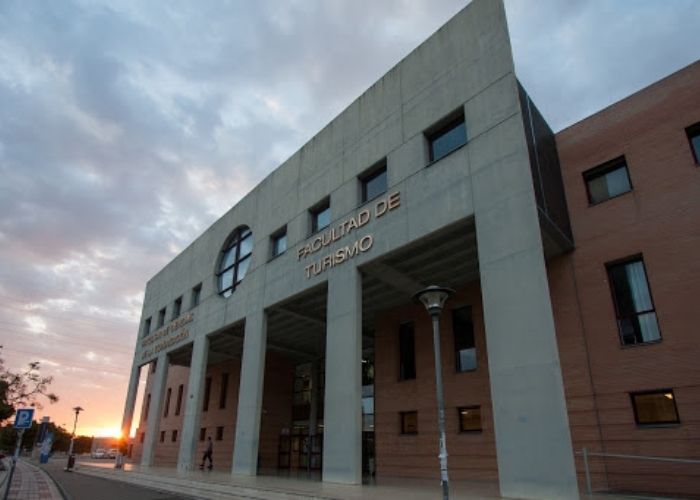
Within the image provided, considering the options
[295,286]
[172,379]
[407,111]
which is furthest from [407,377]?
[172,379]

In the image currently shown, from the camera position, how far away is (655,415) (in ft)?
37.3

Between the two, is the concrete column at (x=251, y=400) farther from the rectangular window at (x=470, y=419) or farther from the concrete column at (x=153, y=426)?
the concrete column at (x=153, y=426)

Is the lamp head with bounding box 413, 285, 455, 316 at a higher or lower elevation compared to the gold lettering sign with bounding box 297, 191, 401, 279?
lower

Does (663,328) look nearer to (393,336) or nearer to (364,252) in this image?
(364,252)

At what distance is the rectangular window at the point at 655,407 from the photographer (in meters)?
11.1

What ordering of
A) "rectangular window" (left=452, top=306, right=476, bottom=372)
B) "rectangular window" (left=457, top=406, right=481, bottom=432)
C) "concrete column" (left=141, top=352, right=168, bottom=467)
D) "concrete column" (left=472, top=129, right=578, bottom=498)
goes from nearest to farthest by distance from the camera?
1. "concrete column" (left=472, top=129, right=578, bottom=498)
2. "rectangular window" (left=457, top=406, right=481, bottom=432)
3. "rectangular window" (left=452, top=306, right=476, bottom=372)
4. "concrete column" (left=141, top=352, right=168, bottom=467)

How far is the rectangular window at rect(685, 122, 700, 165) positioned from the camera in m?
12.3

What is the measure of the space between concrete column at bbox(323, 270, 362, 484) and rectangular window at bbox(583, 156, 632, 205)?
762 cm

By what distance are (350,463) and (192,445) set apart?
1188cm

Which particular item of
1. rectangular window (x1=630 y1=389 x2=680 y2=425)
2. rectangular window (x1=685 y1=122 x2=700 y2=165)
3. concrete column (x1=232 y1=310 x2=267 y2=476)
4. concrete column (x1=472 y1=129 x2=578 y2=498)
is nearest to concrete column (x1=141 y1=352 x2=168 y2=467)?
concrete column (x1=232 y1=310 x2=267 y2=476)

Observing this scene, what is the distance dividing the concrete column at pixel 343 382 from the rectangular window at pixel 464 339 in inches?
166

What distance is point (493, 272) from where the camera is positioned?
11016 millimetres

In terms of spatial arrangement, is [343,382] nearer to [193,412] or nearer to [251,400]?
[251,400]

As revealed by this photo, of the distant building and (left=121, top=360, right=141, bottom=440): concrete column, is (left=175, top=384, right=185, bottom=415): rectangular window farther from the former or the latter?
the distant building
